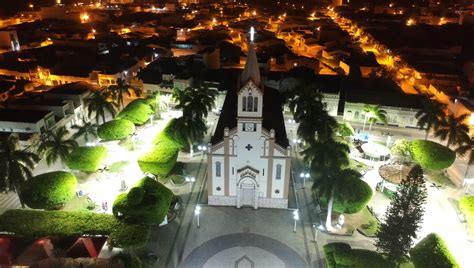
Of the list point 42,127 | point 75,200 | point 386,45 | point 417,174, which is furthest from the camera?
point 386,45

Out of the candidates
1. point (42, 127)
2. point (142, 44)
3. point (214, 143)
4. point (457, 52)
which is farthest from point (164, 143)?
point (457, 52)

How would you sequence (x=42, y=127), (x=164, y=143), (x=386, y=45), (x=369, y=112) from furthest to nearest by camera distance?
1. (x=386, y=45)
2. (x=369, y=112)
3. (x=42, y=127)
4. (x=164, y=143)

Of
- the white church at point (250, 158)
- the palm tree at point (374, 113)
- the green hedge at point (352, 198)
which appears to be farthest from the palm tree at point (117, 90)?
the palm tree at point (374, 113)

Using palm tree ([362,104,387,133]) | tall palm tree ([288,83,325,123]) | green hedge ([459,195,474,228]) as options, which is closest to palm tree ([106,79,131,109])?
tall palm tree ([288,83,325,123])

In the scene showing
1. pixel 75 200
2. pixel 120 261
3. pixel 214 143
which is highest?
pixel 214 143

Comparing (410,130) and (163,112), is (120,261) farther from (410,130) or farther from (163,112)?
(410,130)

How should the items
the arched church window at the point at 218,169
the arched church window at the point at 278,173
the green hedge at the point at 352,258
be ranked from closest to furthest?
the green hedge at the point at 352,258 < the arched church window at the point at 278,173 < the arched church window at the point at 218,169

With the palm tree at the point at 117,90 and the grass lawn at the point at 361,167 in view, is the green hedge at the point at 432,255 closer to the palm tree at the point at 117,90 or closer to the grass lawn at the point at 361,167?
the grass lawn at the point at 361,167
